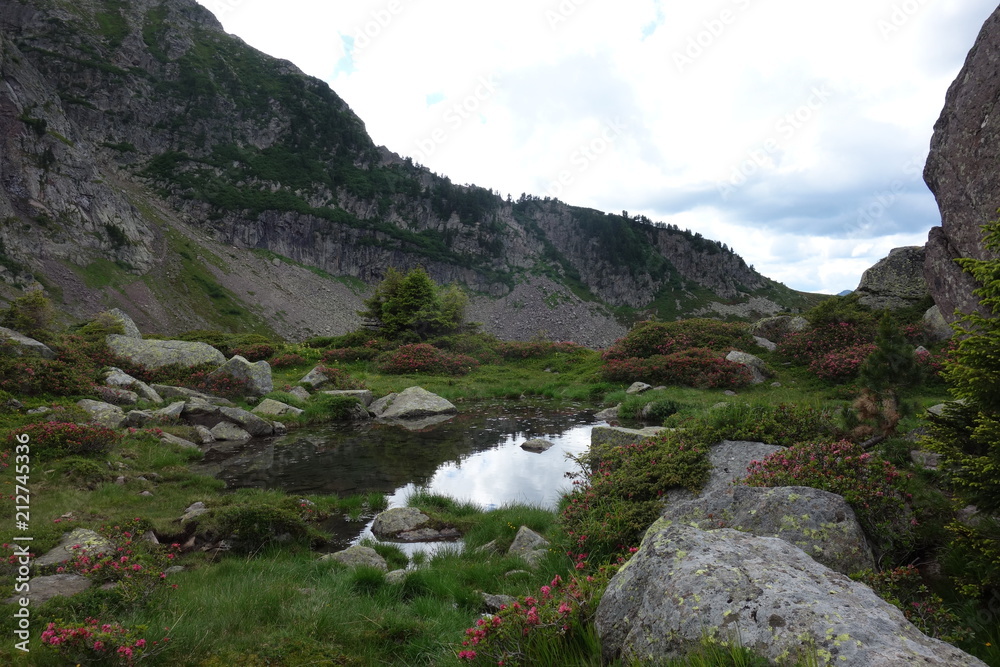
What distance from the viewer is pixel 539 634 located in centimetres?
385

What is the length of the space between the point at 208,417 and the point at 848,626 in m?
20.9

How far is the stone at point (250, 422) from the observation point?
1798 centimetres

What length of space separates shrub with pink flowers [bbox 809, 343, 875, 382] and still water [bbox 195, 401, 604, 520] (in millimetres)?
11691

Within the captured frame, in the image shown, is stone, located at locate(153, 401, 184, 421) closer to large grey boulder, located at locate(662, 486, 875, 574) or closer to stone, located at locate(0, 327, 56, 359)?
stone, located at locate(0, 327, 56, 359)

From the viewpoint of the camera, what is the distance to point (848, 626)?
9.57 feet

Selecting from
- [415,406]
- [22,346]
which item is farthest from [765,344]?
[22,346]

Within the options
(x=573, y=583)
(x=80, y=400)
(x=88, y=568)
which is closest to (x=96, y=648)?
(x=88, y=568)

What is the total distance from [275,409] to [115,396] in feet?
18.5

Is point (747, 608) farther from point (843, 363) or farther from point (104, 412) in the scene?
point (843, 363)

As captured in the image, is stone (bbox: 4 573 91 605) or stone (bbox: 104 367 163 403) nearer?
stone (bbox: 4 573 91 605)

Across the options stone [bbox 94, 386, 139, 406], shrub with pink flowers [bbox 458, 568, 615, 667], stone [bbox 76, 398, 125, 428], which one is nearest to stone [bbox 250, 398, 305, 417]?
stone [bbox 94, 386, 139, 406]

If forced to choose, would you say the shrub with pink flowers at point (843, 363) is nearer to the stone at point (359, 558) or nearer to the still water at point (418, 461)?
the still water at point (418, 461)

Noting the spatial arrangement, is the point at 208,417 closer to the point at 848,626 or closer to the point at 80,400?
the point at 80,400

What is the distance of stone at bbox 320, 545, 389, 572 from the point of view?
7695mm
